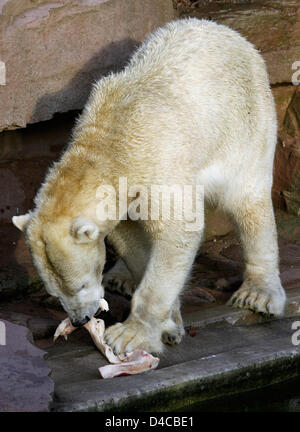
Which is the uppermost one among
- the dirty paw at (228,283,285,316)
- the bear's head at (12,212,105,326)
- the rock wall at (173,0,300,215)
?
the rock wall at (173,0,300,215)

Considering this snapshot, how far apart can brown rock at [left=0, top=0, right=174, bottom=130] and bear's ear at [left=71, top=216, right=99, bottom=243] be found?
1379mm

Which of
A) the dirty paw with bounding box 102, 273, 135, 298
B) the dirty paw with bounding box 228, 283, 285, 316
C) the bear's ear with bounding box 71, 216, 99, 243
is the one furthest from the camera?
the dirty paw with bounding box 102, 273, 135, 298

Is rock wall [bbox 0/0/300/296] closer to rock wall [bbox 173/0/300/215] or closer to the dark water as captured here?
rock wall [bbox 173/0/300/215]

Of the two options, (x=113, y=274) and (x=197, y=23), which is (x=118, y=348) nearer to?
(x=113, y=274)

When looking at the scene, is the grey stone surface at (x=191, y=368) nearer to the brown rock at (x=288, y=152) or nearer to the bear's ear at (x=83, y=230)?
the bear's ear at (x=83, y=230)

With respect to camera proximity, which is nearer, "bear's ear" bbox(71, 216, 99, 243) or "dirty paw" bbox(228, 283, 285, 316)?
"bear's ear" bbox(71, 216, 99, 243)

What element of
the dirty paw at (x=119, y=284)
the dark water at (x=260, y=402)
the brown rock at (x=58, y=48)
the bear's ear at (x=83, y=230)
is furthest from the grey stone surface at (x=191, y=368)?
the brown rock at (x=58, y=48)

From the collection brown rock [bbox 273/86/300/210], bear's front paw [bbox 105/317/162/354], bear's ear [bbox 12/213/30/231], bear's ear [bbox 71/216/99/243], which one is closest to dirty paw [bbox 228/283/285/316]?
bear's front paw [bbox 105/317/162/354]

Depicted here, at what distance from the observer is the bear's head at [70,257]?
4.14 metres

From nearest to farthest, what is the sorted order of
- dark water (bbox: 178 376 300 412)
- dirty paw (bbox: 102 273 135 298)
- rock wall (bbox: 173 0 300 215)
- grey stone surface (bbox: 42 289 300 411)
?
grey stone surface (bbox: 42 289 300 411)
dark water (bbox: 178 376 300 412)
dirty paw (bbox: 102 273 135 298)
rock wall (bbox: 173 0 300 215)

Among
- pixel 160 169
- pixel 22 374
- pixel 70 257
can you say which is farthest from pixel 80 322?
pixel 160 169

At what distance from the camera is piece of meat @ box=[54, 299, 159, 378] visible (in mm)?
4297

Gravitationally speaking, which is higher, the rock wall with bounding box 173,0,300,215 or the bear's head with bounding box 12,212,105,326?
the rock wall with bounding box 173,0,300,215

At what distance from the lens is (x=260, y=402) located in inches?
172
